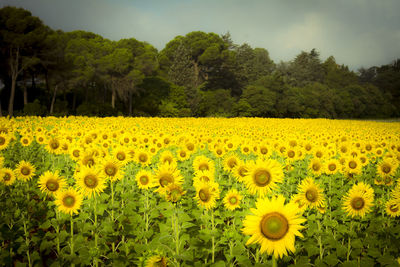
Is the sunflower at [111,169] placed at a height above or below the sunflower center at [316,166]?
above

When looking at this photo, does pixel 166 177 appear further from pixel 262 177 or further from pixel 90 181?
pixel 262 177

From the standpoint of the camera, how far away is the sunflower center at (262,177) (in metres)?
3.40

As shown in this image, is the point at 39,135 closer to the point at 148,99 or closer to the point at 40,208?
the point at 40,208

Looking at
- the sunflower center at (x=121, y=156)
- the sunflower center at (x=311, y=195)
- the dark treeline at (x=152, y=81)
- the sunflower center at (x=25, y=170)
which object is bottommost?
the sunflower center at (x=311, y=195)

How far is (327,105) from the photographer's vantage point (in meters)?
66.6

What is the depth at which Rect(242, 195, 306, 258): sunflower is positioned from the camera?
2131 mm

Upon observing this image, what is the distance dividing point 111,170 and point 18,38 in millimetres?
37124

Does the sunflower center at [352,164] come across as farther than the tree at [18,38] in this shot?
No

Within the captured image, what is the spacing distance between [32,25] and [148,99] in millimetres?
23412

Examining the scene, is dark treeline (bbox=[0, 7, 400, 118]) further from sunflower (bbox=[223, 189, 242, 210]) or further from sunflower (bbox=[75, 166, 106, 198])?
sunflower (bbox=[223, 189, 242, 210])

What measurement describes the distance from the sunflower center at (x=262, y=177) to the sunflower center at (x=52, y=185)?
9.59ft

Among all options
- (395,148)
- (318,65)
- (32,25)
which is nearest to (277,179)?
(395,148)

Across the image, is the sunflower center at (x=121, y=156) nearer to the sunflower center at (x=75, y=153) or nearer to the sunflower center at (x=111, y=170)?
the sunflower center at (x=111, y=170)

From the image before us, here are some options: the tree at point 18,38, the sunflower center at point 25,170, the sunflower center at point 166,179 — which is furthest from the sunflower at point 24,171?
the tree at point 18,38
